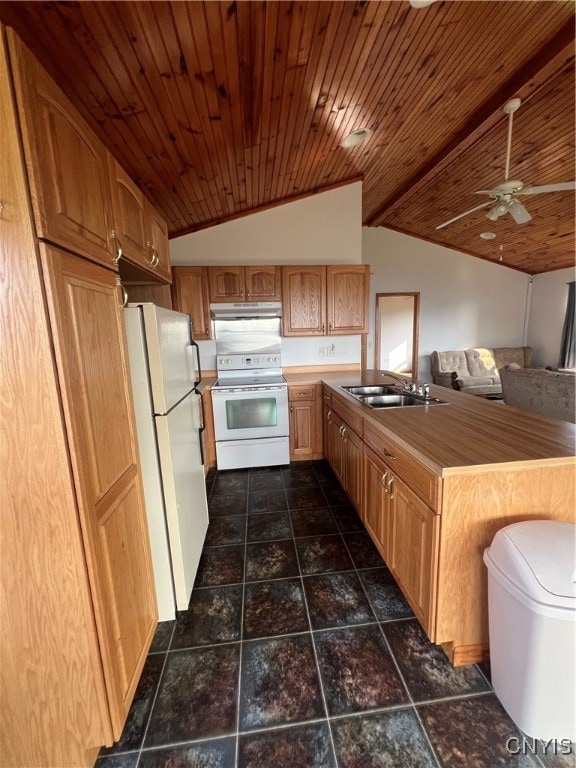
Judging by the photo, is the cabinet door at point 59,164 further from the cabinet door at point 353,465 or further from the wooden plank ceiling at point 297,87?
the cabinet door at point 353,465

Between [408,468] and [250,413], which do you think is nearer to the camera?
[408,468]

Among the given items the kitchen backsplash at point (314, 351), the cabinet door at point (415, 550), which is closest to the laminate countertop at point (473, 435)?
the cabinet door at point (415, 550)

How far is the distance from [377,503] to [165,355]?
56.1 inches

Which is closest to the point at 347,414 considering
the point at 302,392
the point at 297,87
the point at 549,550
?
the point at 302,392

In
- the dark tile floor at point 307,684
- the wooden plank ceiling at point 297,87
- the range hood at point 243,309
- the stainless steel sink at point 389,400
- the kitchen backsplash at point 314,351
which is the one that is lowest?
the dark tile floor at point 307,684

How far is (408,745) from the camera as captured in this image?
3.67ft

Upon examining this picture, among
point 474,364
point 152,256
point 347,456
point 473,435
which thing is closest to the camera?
point 473,435

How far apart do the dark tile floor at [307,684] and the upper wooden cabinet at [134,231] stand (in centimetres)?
180

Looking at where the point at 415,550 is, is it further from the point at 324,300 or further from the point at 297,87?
the point at 324,300

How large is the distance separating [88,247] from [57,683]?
1394mm

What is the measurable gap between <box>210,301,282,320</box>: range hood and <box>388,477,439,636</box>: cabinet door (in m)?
2.22

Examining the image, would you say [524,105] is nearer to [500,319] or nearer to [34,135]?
[34,135]

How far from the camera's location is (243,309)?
129 inches

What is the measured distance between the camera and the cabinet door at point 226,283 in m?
3.38
